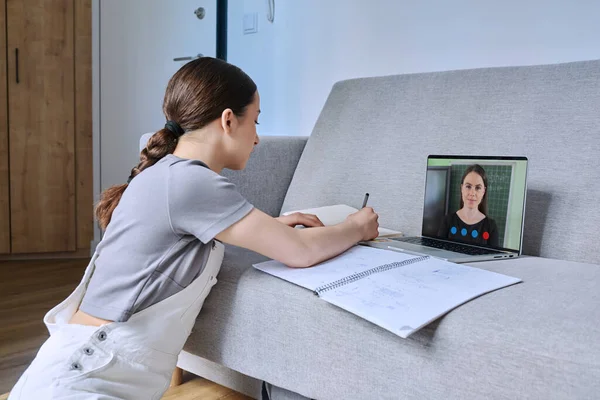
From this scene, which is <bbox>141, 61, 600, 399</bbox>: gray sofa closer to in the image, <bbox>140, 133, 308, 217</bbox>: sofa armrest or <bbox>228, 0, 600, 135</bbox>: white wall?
<bbox>140, 133, 308, 217</bbox>: sofa armrest

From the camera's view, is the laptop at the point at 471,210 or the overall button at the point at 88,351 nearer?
the overall button at the point at 88,351

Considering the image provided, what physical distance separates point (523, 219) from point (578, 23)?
2.74ft

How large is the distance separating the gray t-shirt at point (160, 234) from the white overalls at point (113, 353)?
0.03 m

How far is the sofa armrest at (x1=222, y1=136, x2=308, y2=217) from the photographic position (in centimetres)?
156

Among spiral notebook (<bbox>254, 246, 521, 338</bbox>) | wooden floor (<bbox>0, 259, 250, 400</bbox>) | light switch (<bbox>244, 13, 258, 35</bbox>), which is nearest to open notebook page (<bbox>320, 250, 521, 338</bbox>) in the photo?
spiral notebook (<bbox>254, 246, 521, 338</bbox>)

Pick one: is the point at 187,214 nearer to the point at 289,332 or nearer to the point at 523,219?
the point at 289,332

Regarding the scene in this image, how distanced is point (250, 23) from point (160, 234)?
1.89m

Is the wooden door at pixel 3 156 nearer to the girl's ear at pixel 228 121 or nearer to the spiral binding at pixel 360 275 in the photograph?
the girl's ear at pixel 228 121

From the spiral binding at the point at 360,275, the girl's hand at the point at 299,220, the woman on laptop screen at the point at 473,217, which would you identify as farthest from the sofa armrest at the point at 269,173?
the spiral binding at the point at 360,275

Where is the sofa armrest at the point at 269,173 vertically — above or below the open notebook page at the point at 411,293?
above

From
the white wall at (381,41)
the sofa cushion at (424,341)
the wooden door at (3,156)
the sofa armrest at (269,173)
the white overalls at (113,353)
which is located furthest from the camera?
the wooden door at (3,156)

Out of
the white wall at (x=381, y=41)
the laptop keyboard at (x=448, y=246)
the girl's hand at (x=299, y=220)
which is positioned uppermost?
the white wall at (x=381, y=41)

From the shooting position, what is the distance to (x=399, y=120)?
59.2 inches

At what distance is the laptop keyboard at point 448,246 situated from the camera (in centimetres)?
114
